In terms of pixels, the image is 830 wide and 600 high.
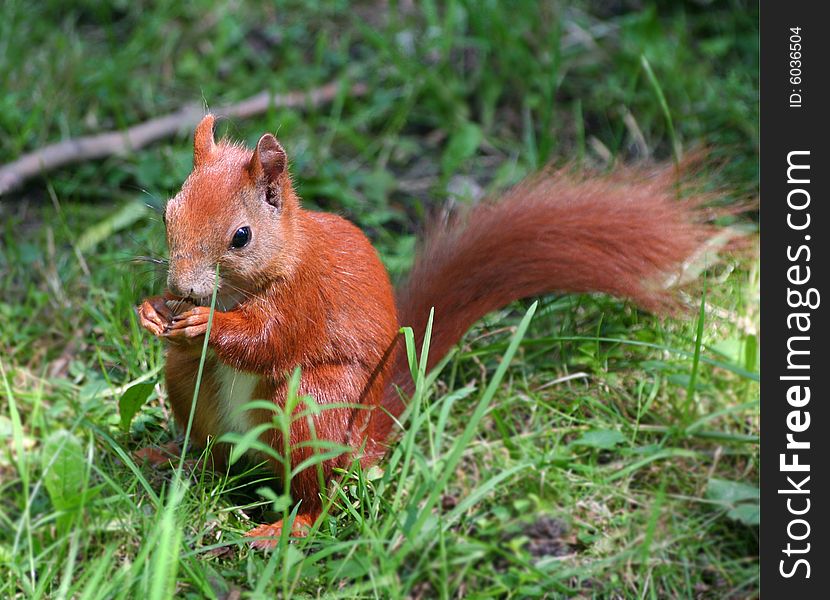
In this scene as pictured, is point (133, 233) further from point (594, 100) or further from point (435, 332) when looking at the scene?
point (594, 100)

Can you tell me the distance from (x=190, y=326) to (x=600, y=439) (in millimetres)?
1006

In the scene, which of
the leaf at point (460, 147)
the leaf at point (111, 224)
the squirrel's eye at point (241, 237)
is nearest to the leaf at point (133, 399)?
the squirrel's eye at point (241, 237)

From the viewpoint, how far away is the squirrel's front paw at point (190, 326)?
76.0 inches

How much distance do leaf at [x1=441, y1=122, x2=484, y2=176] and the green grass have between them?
0.4 inches

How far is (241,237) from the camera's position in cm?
193

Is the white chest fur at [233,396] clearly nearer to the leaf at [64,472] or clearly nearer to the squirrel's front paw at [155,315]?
the squirrel's front paw at [155,315]

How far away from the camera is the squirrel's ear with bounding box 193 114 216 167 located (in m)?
2.03

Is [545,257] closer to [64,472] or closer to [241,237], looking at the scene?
[241,237]

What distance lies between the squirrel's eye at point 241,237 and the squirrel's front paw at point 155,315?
0.70 feet

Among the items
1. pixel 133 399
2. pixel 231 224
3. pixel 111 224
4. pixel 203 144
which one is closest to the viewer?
pixel 231 224

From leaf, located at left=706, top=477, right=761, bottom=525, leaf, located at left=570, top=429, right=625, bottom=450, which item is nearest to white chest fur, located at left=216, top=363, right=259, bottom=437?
leaf, located at left=570, top=429, right=625, bottom=450

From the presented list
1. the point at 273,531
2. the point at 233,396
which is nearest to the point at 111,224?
the point at 233,396

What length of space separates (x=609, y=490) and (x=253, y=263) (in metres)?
1.00

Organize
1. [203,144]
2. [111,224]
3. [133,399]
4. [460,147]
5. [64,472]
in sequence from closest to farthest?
1. [203,144]
2. [133,399]
3. [64,472]
4. [111,224]
5. [460,147]
